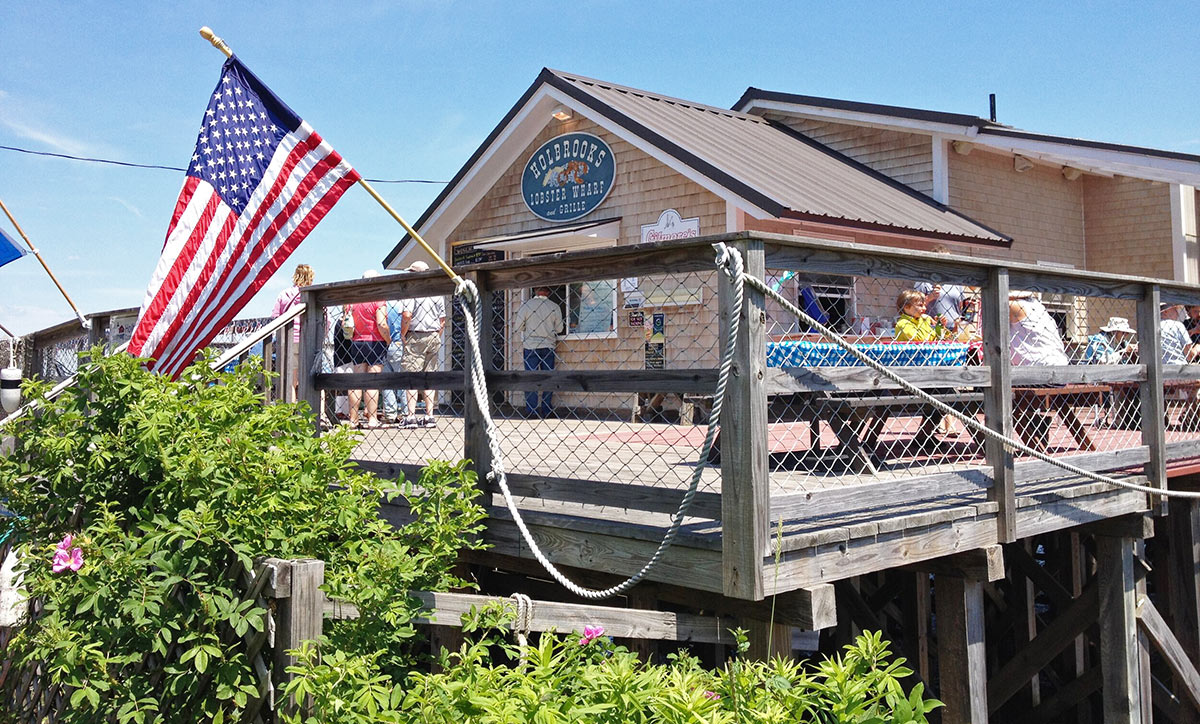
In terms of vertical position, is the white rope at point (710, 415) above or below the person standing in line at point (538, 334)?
below

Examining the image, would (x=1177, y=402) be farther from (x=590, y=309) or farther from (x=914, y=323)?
(x=590, y=309)

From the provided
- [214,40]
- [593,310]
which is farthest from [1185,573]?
[214,40]

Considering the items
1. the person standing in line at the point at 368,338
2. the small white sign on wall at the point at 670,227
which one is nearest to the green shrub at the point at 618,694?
the person standing in line at the point at 368,338

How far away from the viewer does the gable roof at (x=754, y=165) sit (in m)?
11.1

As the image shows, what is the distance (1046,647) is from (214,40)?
21.0ft

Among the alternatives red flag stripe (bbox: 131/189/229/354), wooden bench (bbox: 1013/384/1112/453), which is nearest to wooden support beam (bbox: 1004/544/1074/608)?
wooden bench (bbox: 1013/384/1112/453)

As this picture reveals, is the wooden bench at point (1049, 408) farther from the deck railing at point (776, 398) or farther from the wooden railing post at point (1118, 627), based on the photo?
the wooden railing post at point (1118, 627)

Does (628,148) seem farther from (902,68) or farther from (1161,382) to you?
(902,68)

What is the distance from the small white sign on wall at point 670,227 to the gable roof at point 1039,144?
4223mm

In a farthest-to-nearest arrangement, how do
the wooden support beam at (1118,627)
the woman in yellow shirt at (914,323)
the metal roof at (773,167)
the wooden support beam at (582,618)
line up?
the metal roof at (773,167) → the woman in yellow shirt at (914,323) → the wooden support beam at (1118,627) → the wooden support beam at (582,618)

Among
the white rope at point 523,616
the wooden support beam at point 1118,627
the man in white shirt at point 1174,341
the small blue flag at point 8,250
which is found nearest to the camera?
the white rope at point 523,616

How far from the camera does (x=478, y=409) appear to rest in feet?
15.3

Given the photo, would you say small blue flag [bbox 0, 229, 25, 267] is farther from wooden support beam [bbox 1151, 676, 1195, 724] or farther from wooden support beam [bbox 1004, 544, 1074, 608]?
wooden support beam [bbox 1151, 676, 1195, 724]

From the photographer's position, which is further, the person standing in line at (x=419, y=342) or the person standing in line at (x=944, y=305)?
the person standing in line at (x=419, y=342)
